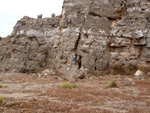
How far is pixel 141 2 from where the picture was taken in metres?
23.5

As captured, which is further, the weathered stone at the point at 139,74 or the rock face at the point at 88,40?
the rock face at the point at 88,40

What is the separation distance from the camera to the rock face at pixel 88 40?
22203mm

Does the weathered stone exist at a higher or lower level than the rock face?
lower

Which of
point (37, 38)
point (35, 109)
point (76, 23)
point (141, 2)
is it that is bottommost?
point (35, 109)

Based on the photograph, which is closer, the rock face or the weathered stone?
the weathered stone

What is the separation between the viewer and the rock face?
22.2 meters

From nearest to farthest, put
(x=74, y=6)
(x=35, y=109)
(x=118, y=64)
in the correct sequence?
1. (x=35, y=109)
2. (x=118, y=64)
3. (x=74, y=6)

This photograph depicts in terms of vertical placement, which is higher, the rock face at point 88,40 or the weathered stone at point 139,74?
the rock face at point 88,40

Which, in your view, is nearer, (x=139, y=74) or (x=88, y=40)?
(x=139, y=74)

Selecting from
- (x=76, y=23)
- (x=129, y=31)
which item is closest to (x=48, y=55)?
(x=76, y=23)

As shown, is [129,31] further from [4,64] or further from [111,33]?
[4,64]

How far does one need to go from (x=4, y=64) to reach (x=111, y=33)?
15670 mm

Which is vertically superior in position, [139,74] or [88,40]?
[88,40]

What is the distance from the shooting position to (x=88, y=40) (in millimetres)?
Answer: 22500
